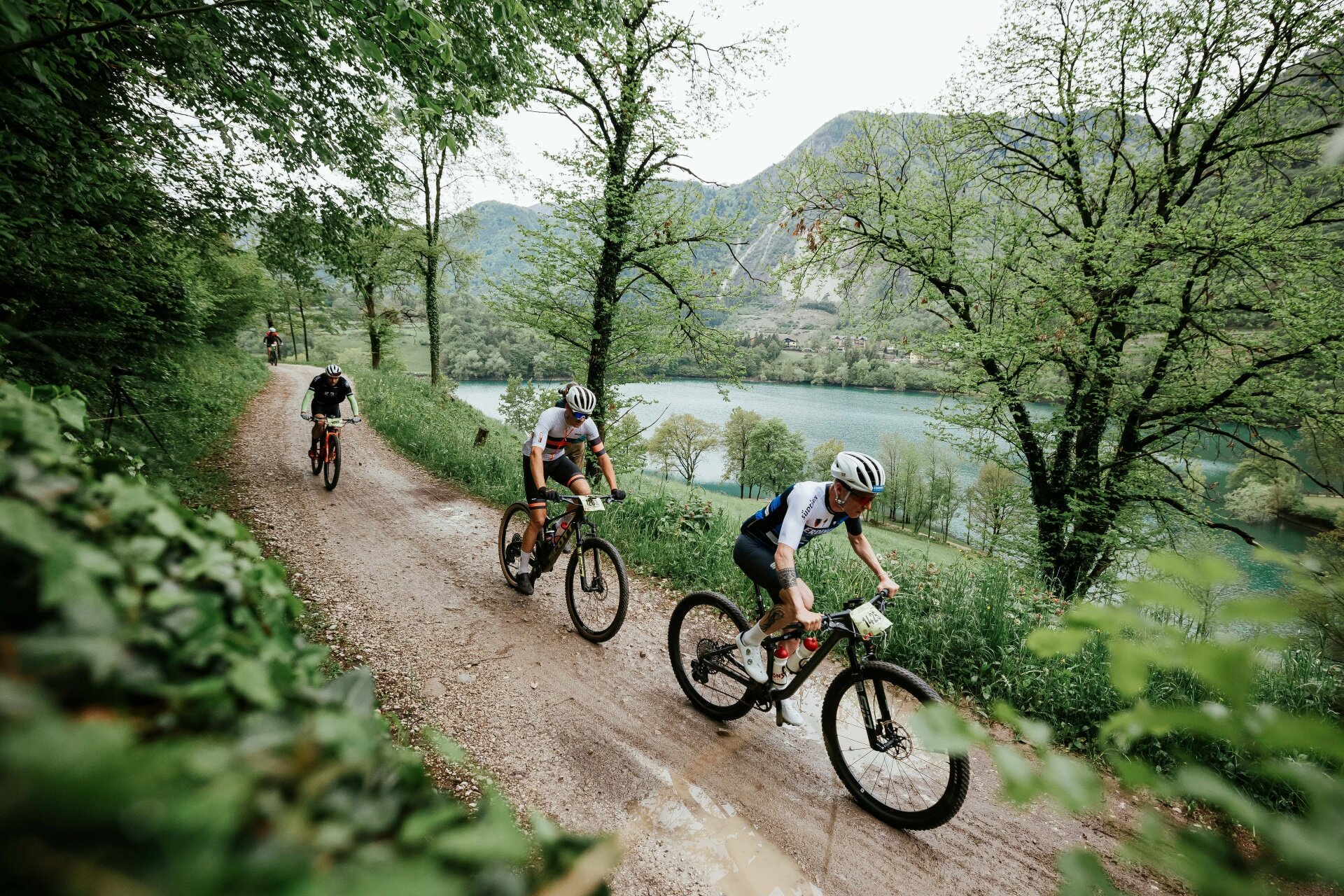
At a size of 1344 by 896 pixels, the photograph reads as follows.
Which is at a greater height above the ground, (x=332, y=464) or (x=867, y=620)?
(x=867, y=620)

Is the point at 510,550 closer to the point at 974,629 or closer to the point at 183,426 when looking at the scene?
the point at 974,629

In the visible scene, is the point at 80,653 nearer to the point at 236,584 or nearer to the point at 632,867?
the point at 236,584

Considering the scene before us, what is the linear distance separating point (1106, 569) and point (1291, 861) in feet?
44.5

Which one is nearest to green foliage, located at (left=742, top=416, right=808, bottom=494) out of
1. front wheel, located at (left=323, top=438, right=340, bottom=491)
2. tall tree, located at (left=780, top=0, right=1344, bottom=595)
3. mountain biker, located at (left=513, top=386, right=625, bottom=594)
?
tall tree, located at (left=780, top=0, right=1344, bottom=595)

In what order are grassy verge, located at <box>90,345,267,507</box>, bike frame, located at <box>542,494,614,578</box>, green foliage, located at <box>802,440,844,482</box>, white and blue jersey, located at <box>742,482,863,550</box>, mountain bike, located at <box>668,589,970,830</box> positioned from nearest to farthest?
1. mountain bike, located at <box>668,589,970,830</box>
2. white and blue jersey, located at <box>742,482,863,550</box>
3. bike frame, located at <box>542,494,614,578</box>
4. grassy verge, located at <box>90,345,267,507</box>
5. green foliage, located at <box>802,440,844,482</box>

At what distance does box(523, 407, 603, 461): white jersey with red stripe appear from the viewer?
590 cm

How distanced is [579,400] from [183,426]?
8337 millimetres

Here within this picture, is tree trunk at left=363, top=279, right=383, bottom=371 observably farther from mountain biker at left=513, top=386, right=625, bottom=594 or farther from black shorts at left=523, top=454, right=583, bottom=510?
mountain biker at left=513, top=386, right=625, bottom=594

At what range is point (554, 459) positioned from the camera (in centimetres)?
644

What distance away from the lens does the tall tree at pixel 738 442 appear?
59625 mm

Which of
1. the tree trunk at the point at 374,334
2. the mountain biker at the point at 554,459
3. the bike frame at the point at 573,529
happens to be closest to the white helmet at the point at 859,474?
the mountain biker at the point at 554,459

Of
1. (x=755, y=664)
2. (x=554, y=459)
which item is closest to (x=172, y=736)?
(x=755, y=664)

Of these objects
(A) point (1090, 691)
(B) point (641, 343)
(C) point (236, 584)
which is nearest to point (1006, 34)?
(B) point (641, 343)

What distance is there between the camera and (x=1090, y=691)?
4.65 meters
